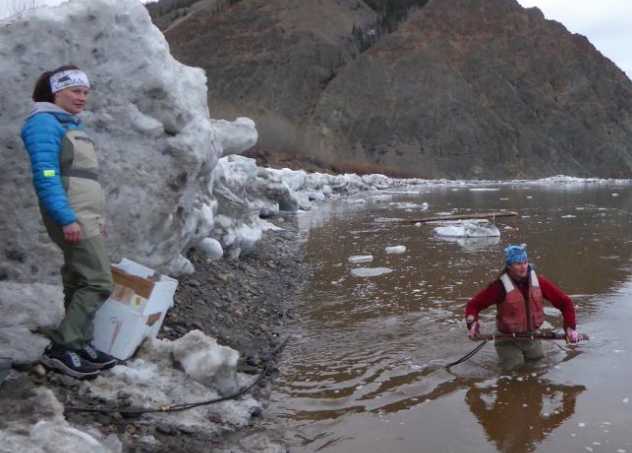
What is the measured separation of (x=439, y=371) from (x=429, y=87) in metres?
62.7

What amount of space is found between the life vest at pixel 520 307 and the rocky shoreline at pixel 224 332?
189 centimetres

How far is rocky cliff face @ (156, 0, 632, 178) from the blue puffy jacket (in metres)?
53.1

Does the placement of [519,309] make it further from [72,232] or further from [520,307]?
[72,232]

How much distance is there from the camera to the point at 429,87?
64688 millimetres

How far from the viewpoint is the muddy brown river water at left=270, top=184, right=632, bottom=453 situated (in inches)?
146

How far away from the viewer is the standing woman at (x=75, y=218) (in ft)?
11.0

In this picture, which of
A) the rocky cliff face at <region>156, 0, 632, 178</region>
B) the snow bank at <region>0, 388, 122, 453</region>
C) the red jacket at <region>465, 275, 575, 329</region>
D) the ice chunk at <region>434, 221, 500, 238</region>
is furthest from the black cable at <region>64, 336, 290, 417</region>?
the rocky cliff face at <region>156, 0, 632, 178</region>

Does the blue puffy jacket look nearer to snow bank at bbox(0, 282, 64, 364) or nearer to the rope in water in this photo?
snow bank at bbox(0, 282, 64, 364)

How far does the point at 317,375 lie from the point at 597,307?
3576 millimetres

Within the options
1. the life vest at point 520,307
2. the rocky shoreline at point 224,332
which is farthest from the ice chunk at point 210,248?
the life vest at point 520,307

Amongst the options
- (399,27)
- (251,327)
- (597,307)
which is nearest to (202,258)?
(251,327)

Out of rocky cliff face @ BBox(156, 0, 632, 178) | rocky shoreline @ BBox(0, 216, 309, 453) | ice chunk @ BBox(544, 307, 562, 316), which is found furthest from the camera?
rocky cliff face @ BBox(156, 0, 632, 178)

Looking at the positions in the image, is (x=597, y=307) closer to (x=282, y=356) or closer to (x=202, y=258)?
(x=282, y=356)

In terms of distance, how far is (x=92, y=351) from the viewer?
358 centimetres
